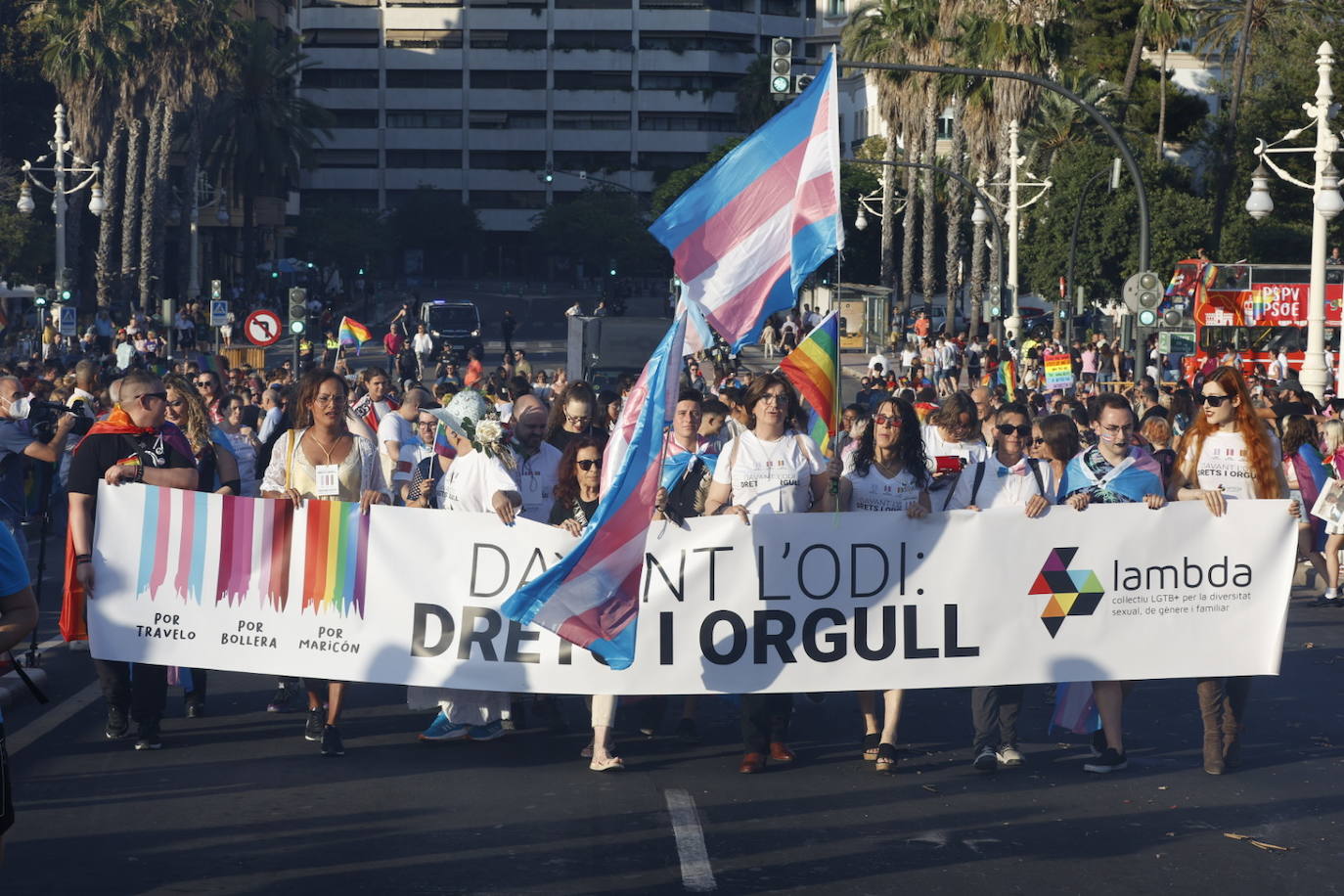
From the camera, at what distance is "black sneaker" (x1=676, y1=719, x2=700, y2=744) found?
8898 millimetres

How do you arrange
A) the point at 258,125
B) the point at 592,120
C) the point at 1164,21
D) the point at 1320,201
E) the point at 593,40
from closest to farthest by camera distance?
the point at 1320,201
the point at 1164,21
the point at 258,125
the point at 593,40
the point at 592,120

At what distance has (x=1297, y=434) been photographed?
13.9 metres

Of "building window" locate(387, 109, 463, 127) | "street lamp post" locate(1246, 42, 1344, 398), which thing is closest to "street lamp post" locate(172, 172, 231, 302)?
"building window" locate(387, 109, 463, 127)

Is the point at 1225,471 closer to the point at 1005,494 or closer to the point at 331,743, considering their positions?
the point at 1005,494

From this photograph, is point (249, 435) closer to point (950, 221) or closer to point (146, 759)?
point (146, 759)

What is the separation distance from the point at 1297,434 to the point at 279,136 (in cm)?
6385

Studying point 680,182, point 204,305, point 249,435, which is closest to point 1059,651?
point 249,435

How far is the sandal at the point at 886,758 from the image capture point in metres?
8.16

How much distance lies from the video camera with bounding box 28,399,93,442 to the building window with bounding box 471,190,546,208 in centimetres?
11243

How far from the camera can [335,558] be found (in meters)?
8.52

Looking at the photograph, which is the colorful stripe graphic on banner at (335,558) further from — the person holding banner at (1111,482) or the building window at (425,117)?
the building window at (425,117)

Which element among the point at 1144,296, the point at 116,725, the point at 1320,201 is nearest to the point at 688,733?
Answer: the point at 116,725

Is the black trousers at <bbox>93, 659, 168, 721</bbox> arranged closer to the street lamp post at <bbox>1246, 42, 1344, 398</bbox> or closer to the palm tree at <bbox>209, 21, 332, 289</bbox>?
the street lamp post at <bbox>1246, 42, 1344, 398</bbox>

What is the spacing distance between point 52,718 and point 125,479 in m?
1.41
